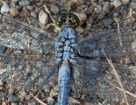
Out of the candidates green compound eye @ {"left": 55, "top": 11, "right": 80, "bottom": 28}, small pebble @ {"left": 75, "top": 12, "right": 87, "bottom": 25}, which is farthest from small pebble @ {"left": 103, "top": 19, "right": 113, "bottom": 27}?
green compound eye @ {"left": 55, "top": 11, "right": 80, "bottom": 28}

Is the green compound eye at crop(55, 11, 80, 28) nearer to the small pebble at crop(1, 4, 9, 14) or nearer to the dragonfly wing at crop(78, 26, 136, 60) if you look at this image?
the dragonfly wing at crop(78, 26, 136, 60)

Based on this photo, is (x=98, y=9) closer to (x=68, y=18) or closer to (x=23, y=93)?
(x=68, y=18)

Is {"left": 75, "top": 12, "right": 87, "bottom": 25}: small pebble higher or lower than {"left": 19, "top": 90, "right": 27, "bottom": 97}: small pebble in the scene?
higher

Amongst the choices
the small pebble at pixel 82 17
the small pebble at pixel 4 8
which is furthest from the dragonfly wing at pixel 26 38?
the small pebble at pixel 82 17

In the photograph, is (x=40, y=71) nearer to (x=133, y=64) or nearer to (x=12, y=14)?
(x=12, y=14)

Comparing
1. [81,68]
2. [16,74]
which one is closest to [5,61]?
[16,74]

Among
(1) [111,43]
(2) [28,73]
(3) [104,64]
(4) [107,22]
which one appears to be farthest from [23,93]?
(4) [107,22]

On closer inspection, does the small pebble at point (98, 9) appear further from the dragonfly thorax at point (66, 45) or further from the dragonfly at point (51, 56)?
the dragonfly thorax at point (66, 45)
